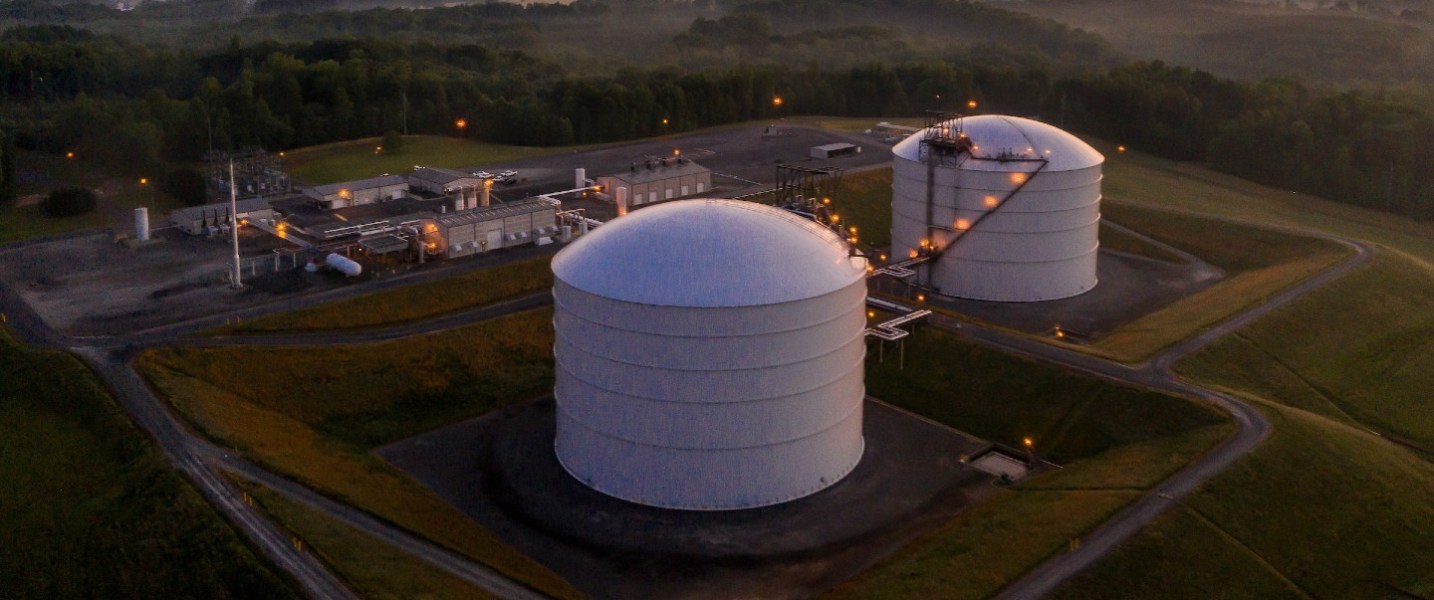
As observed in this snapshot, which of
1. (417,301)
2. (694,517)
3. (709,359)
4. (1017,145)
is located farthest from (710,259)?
(1017,145)

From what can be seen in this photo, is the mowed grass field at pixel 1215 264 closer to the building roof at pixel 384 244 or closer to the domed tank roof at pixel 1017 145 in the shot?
the domed tank roof at pixel 1017 145

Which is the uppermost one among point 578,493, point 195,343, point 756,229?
point 756,229

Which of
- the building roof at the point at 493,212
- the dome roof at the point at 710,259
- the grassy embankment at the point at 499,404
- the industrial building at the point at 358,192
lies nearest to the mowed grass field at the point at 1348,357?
the grassy embankment at the point at 499,404

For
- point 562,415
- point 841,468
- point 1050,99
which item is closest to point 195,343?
point 562,415

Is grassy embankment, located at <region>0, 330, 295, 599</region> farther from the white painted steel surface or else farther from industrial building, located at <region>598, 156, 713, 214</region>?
industrial building, located at <region>598, 156, 713, 214</region>

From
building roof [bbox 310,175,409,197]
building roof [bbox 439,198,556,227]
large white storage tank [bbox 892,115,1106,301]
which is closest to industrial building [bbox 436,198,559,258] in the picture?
building roof [bbox 439,198,556,227]

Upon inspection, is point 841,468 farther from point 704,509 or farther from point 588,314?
point 588,314
